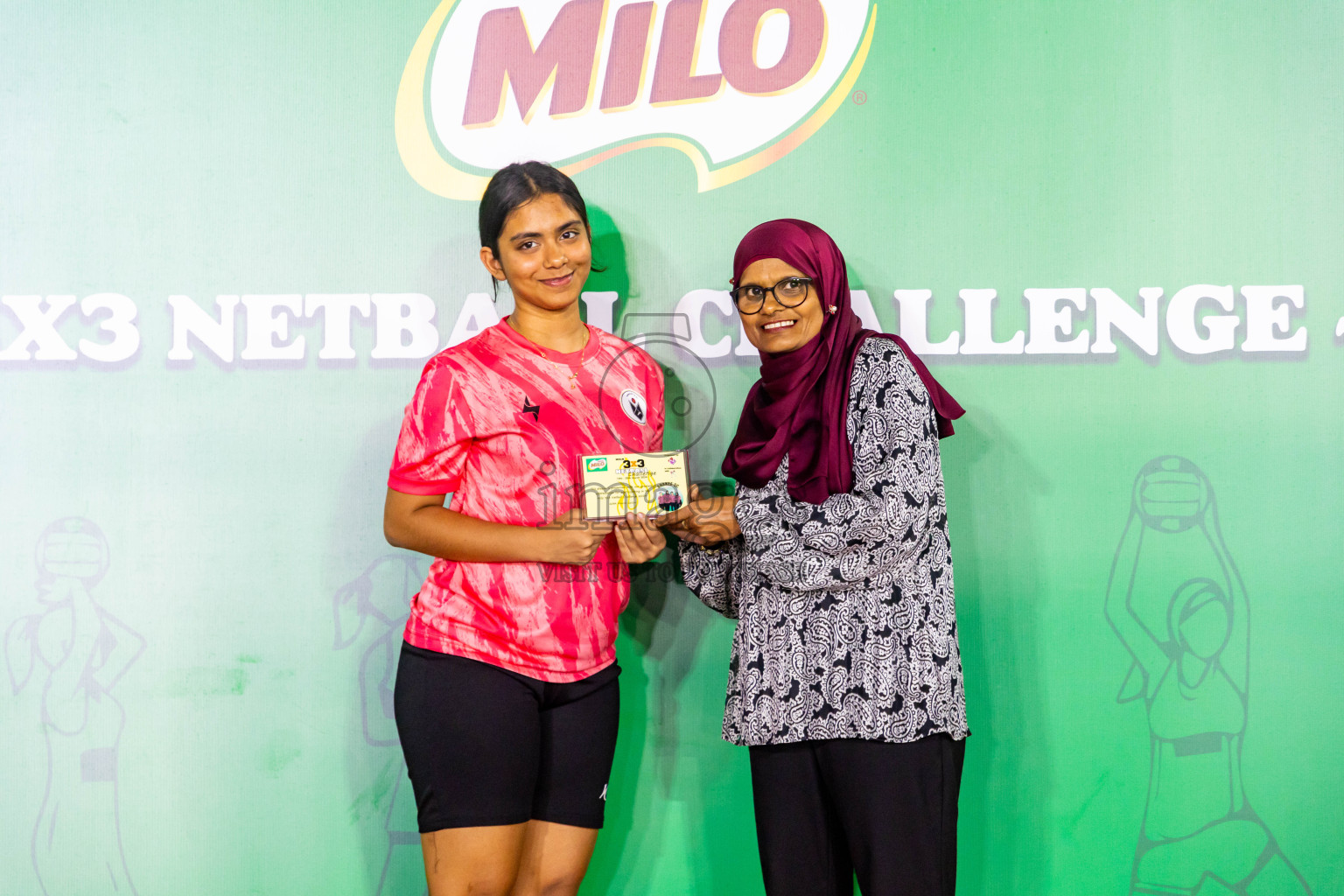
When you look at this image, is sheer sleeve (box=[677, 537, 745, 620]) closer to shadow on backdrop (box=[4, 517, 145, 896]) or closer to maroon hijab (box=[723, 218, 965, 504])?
maroon hijab (box=[723, 218, 965, 504])

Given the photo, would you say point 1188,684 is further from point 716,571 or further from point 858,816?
point 716,571

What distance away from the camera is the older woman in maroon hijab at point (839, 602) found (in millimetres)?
1571

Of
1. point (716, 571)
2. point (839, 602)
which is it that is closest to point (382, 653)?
point (716, 571)

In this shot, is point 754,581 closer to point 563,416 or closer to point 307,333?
point 563,416

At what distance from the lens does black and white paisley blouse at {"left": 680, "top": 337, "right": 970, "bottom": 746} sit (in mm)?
1571

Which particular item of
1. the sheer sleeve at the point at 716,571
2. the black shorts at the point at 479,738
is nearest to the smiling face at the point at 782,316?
the sheer sleeve at the point at 716,571

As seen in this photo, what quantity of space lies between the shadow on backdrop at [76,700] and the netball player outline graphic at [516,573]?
37.6 inches

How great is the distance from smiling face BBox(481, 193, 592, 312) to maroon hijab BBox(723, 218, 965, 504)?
1.10 ft

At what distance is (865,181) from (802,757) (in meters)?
1.33

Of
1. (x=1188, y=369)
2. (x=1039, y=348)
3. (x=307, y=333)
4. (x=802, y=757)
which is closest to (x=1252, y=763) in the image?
(x=1188, y=369)

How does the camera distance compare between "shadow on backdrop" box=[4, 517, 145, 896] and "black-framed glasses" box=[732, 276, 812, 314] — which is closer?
"black-framed glasses" box=[732, 276, 812, 314]

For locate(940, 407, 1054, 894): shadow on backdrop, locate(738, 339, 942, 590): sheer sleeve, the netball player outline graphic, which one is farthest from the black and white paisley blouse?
locate(940, 407, 1054, 894): shadow on backdrop

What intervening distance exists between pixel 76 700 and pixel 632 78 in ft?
6.65

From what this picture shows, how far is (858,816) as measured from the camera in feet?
5.20
